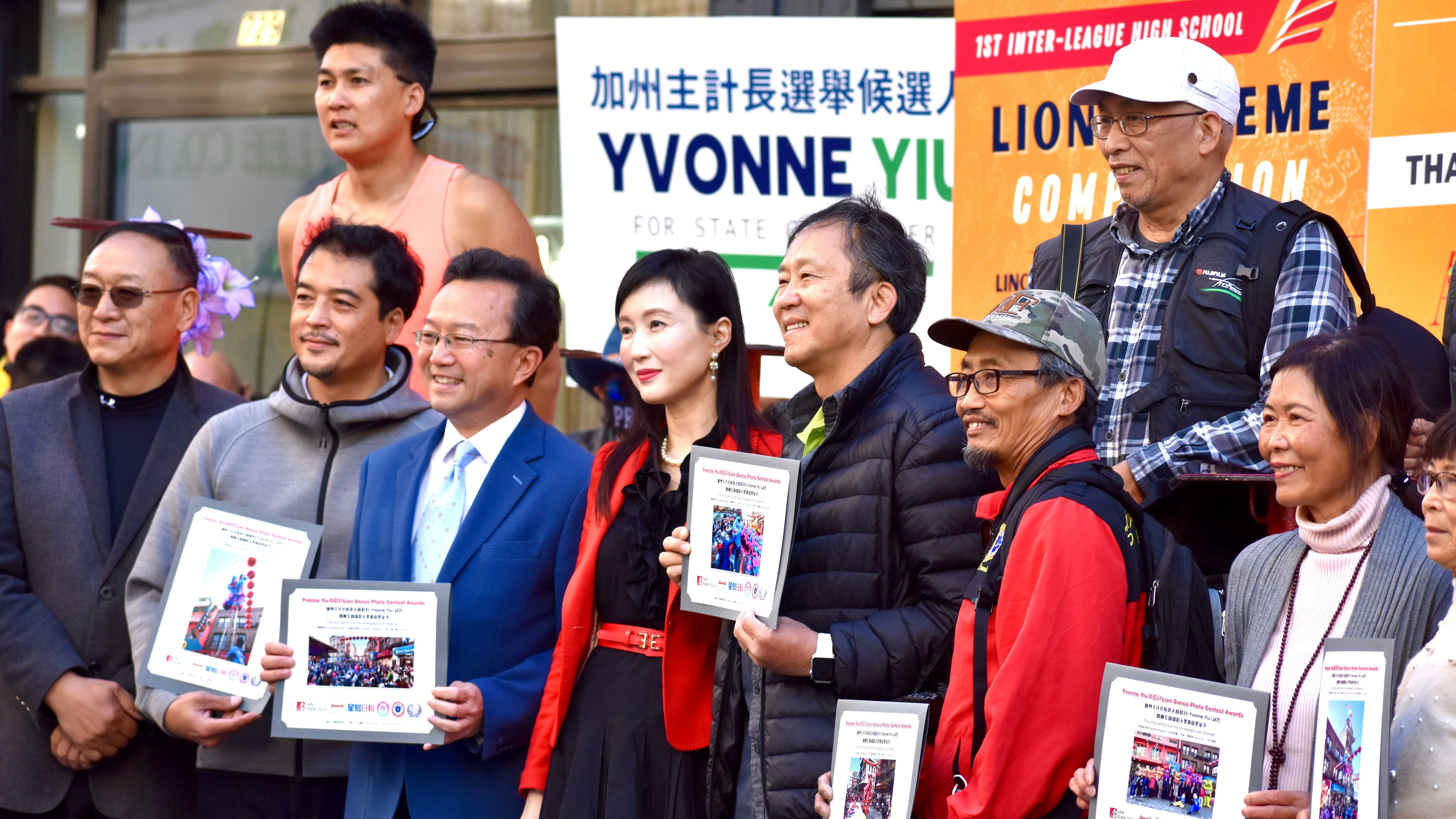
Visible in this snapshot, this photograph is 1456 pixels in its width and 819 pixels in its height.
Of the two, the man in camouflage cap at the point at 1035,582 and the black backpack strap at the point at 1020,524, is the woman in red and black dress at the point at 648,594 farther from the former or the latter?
the black backpack strap at the point at 1020,524

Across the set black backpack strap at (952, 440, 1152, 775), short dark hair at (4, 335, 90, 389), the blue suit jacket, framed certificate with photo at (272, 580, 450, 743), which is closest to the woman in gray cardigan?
black backpack strap at (952, 440, 1152, 775)

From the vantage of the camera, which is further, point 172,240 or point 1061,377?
point 172,240

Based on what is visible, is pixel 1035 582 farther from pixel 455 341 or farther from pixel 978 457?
pixel 455 341

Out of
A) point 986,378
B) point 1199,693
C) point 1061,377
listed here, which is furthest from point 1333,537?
point 986,378

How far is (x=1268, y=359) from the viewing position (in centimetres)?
339

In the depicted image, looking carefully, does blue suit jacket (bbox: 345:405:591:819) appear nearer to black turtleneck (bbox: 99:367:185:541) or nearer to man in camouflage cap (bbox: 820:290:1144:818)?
black turtleneck (bbox: 99:367:185:541)

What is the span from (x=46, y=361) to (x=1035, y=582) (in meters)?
4.53

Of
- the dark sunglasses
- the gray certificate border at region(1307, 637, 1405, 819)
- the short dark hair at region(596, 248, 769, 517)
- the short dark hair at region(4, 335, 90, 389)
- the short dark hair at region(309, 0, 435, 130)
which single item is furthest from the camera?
the short dark hair at region(4, 335, 90, 389)

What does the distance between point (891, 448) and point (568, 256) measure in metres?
2.78

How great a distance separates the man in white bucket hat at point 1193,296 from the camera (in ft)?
11.0

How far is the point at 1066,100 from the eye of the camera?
15.8 ft

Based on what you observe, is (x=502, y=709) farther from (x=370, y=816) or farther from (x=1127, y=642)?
(x=1127, y=642)

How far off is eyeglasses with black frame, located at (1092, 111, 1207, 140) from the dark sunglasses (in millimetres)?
2826

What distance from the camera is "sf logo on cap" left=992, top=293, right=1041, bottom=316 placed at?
3.15 metres
